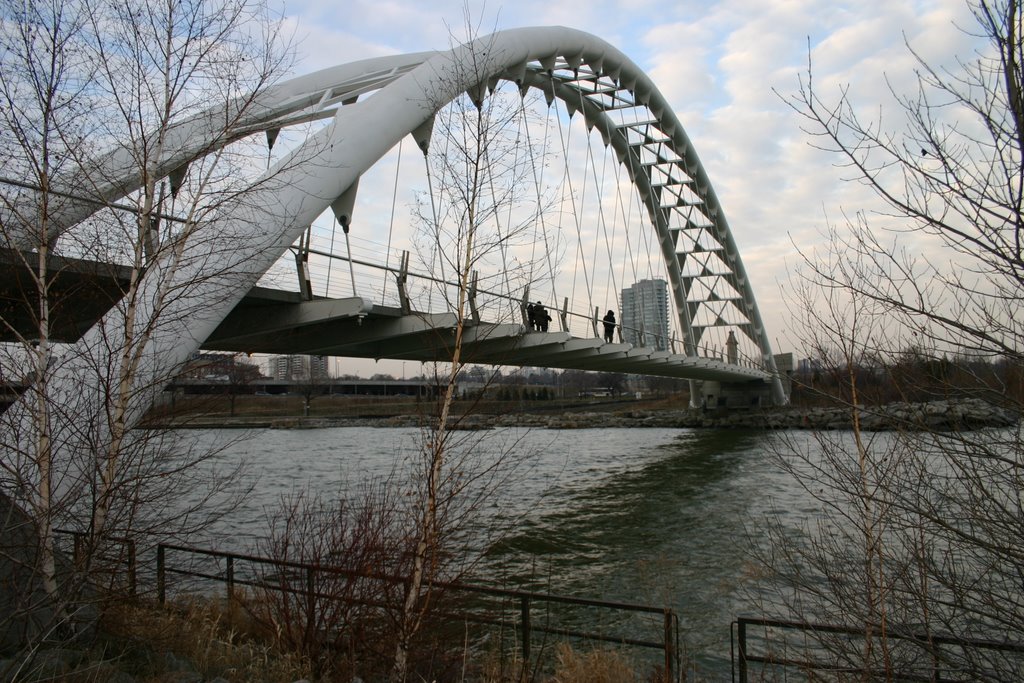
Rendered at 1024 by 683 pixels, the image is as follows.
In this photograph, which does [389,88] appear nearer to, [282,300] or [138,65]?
[282,300]

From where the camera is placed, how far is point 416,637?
6.53m

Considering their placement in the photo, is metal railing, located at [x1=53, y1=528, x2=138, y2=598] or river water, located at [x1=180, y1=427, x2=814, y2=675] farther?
river water, located at [x1=180, y1=427, x2=814, y2=675]

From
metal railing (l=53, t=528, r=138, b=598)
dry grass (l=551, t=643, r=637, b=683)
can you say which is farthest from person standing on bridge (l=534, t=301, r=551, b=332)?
metal railing (l=53, t=528, r=138, b=598)

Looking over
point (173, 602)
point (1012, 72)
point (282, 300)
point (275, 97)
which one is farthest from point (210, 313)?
point (1012, 72)

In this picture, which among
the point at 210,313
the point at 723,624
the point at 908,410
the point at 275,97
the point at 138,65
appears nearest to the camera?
the point at 908,410

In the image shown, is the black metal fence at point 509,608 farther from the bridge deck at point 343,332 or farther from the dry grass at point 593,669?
the bridge deck at point 343,332

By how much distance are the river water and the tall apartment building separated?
18.3 feet

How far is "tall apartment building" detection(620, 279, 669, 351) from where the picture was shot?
2845cm

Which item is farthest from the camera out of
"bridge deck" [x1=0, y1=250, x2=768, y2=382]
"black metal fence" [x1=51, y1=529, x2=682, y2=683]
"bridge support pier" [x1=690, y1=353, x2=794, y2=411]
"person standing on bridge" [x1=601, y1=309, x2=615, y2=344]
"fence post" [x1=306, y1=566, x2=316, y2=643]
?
"bridge support pier" [x1=690, y1=353, x2=794, y2=411]

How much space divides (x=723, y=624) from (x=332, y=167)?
384 inches

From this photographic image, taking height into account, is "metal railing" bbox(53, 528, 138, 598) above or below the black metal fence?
above

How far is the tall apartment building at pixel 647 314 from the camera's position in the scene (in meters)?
28.5

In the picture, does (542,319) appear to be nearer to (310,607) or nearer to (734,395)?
(310,607)

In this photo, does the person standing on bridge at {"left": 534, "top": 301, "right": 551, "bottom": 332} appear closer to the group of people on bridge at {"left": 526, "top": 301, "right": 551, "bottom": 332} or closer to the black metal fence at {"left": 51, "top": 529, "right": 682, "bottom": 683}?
the group of people on bridge at {"left": 526, "top": 301, "right": 551, "bottom": 332}
